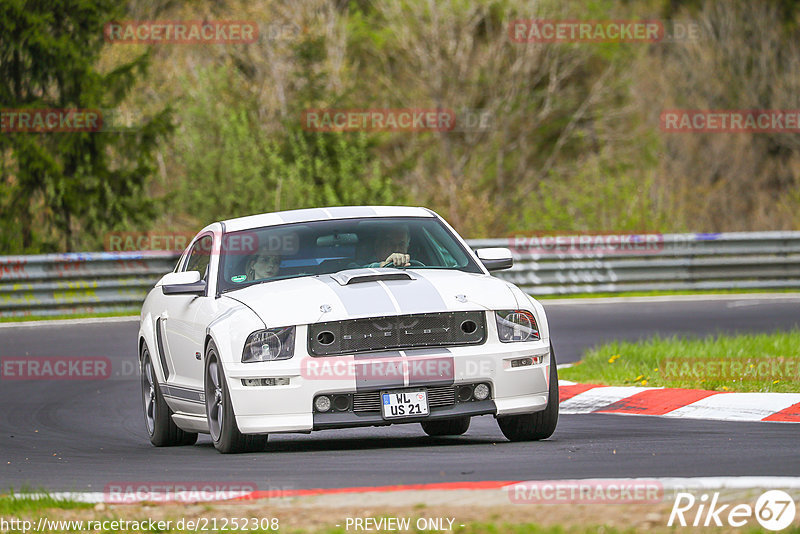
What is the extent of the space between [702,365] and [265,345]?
5032 millimetres

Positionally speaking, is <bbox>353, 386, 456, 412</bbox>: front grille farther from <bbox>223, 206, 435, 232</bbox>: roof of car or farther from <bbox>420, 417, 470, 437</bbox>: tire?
<bbox>223, 206, 435, 232</bbox>: roof of car

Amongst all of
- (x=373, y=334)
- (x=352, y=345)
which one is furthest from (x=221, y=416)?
(x=373, y=334)

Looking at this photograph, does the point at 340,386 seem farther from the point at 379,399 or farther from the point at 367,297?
the point at 367,297

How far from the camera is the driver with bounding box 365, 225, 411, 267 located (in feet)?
32.3

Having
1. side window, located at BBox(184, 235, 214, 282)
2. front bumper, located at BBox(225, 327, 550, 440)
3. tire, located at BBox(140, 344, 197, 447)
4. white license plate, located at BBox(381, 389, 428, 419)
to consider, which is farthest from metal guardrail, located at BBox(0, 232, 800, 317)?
white license plate, located at BBox(381, 389, 428, 419)

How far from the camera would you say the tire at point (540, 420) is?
9.14 metres

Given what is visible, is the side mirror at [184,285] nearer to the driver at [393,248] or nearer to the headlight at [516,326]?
the driver at [393,248]

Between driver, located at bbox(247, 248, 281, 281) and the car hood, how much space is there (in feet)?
1.30

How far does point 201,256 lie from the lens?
10.8 metres

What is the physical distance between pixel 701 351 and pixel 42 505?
7.70 metres

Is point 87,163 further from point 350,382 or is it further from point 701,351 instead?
point 350,382

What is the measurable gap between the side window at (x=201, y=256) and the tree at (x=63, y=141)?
15134 mm

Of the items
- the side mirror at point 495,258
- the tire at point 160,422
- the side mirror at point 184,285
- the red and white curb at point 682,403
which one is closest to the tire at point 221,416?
→ the side mirror at point 184,285

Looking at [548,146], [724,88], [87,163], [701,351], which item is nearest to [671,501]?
[701,351]
